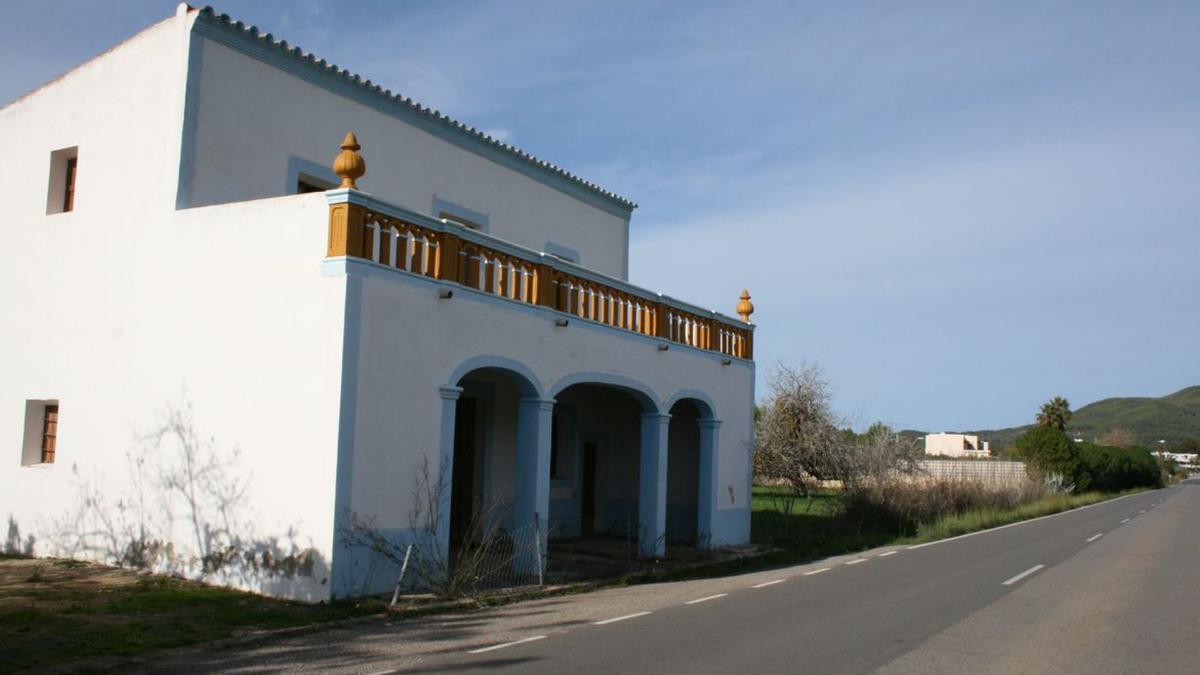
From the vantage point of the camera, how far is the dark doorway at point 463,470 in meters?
16.7

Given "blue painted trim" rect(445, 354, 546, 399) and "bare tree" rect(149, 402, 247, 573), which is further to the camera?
"blue painted trim" rect(445, 354, 546, 399)

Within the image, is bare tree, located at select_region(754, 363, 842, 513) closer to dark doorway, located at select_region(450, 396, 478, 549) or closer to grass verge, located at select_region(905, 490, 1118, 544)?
grass verge, located at select_region(905, 490, 1118, 544)

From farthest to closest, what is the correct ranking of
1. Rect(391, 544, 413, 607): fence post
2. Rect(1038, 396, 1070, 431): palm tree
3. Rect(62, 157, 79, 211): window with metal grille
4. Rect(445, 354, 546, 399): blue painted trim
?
Rect(1038, 396, 1070, 431): palm tree < Rect(62, 157, 79, 211): window with metal grille < Rect(445, 354, 546, 399): blue painted trim < Rect(391, 544, 413, 607): fence post

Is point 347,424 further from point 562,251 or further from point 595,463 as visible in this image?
point 595,463

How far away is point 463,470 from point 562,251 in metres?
5.41

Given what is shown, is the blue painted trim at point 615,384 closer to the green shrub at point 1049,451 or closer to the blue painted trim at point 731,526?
the blue painted trim at point 731,526

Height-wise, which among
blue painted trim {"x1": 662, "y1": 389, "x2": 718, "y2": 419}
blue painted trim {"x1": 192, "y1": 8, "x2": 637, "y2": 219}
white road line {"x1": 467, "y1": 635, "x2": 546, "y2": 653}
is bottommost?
white road line {"x1": 467, "y1": 635, "x2": 546, "y2": 653}

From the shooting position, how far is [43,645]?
328 inches

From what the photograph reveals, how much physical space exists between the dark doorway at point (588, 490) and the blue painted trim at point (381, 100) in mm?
5321

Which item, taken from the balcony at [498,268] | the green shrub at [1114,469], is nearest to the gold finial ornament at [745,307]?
the balcony at [498,268]

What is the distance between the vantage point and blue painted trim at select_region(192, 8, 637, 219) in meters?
13.3

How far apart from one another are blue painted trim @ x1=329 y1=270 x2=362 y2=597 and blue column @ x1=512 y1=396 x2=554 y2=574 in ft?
11.1

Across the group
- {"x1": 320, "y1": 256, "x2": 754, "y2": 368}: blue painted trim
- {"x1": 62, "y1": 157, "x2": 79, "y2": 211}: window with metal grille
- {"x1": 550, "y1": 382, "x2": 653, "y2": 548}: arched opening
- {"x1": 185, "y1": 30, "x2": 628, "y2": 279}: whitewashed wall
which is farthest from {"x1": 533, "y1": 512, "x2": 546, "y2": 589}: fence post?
{"x1": 62, "y1": 157, "x2": 79, "y2": 211}: window with metal grille

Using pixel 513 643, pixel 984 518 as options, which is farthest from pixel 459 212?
pixel 984 518
